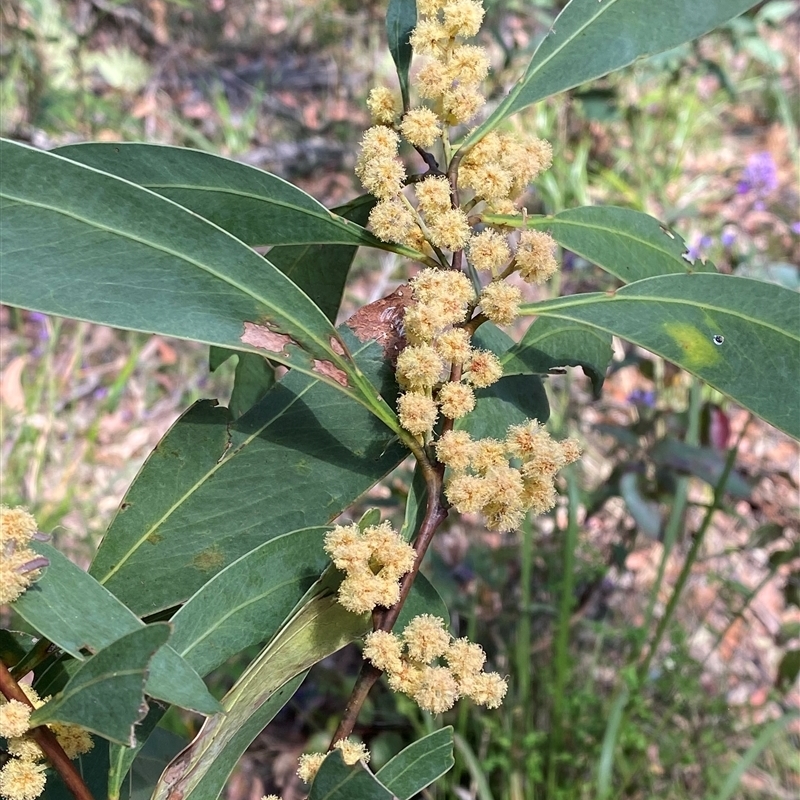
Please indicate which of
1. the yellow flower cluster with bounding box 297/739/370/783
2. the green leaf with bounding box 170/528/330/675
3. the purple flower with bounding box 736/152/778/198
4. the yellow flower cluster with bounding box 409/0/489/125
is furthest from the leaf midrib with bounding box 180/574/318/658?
the purple flower with bounding box 736/152/778/198

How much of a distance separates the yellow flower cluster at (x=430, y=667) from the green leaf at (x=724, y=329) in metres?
0.23

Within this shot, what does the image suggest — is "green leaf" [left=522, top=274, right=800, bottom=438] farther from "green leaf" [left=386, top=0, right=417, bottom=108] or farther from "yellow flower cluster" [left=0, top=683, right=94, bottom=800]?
"yellow flower cluster" [left=0, top=683, right=94, bottom=800]

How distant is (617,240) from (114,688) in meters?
0.47

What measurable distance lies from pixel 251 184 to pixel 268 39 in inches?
143

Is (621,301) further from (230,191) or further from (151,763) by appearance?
(151,763)

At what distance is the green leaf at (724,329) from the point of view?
0.53m

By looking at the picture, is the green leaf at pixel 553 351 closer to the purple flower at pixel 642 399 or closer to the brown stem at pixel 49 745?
the brown stem at pixel 49 745

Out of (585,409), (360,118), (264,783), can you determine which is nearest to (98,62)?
(360,118)

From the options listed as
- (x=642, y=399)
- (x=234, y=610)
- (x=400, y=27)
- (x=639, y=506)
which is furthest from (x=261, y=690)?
(x=642, y=399)

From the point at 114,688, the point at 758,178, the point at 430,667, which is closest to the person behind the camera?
the point at 114,688

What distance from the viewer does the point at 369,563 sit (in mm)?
535

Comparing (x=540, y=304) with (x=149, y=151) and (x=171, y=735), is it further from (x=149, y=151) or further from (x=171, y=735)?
(x=171, y=735)

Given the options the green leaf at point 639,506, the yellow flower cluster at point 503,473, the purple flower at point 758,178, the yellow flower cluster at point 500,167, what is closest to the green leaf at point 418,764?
the yellow flower cluster at point 503,473

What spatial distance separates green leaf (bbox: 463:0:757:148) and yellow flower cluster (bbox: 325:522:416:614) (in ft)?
1.07
